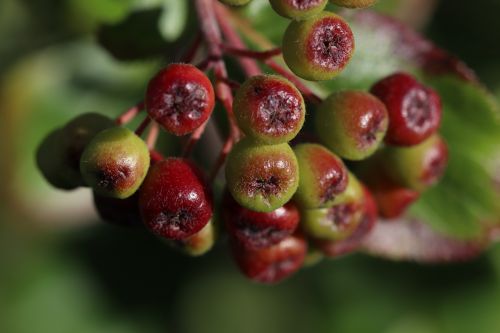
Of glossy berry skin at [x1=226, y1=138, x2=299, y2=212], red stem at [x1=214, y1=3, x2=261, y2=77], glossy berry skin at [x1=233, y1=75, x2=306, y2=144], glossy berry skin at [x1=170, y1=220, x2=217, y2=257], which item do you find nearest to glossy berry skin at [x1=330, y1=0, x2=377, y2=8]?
glossy berry skin at [x1=233, y1=75, x2=306, y2=144]

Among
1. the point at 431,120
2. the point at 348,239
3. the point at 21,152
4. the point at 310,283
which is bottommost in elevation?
the point at 310,283

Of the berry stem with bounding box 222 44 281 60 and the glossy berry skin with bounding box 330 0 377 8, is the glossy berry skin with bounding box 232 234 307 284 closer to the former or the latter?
the berry stem with bounding box 222 44 281 60

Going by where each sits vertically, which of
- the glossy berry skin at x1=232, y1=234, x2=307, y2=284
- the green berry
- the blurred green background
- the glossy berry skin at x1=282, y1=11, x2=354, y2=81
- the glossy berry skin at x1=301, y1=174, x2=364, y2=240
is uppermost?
the glossy berry skin at x1=282, y1=11, x2=354, y2=81

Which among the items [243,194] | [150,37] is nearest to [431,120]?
[243,194]

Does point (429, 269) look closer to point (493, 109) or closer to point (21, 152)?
point (493, 109)

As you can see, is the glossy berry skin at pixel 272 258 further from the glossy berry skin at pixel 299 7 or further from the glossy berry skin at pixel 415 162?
the glossy berry skin at pixel 299 7

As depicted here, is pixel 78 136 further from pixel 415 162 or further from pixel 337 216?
pixel 415 162

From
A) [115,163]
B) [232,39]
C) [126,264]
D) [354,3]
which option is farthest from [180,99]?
[126,264]

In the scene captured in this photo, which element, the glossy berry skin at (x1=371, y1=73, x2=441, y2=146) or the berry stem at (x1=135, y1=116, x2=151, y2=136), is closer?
the berry stem at (x1=135, y1=116, x2=151, y2=136)
